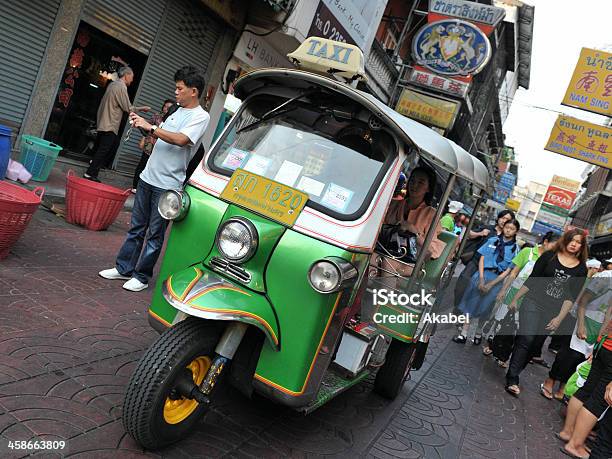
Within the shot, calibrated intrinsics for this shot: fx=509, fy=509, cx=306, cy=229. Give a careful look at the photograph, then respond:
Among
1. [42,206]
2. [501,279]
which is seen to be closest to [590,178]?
[501,279]

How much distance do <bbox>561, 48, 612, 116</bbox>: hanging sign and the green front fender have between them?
13697 mm

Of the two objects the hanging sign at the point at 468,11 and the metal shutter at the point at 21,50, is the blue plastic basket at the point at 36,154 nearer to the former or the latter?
the metal shutter at the point at 21,50

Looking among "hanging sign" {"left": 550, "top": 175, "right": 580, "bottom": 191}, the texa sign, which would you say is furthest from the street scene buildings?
"hanging sign" {"left": 550, "top": 175, "right": 580, "bottom": 191}

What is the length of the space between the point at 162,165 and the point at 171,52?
6229mm

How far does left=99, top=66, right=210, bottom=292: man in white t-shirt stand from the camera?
14.8ft

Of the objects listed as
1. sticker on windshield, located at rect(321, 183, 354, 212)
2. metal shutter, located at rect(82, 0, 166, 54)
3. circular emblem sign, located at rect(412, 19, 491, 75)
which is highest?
circular emblem sign, located at rect(412, 19, 491, 75)

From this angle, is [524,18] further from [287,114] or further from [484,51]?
[287,114]

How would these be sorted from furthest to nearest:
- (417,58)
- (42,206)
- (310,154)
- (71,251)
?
(417,58)
(42,206)
(71,251)
(310,154)

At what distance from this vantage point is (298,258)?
291 cm

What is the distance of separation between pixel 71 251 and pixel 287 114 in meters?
3.19

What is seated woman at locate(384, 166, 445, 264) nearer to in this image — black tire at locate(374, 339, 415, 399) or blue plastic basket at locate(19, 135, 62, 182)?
black tire at locate(374, 339, 415, 399)

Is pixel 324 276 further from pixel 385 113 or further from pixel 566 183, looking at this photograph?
pixel 566 183

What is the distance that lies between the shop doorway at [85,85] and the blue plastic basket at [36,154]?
1.81 m

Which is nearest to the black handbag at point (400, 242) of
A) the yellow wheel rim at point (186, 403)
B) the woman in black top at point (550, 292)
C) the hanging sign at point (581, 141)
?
the yellow wheel rim at point (186, 403)
